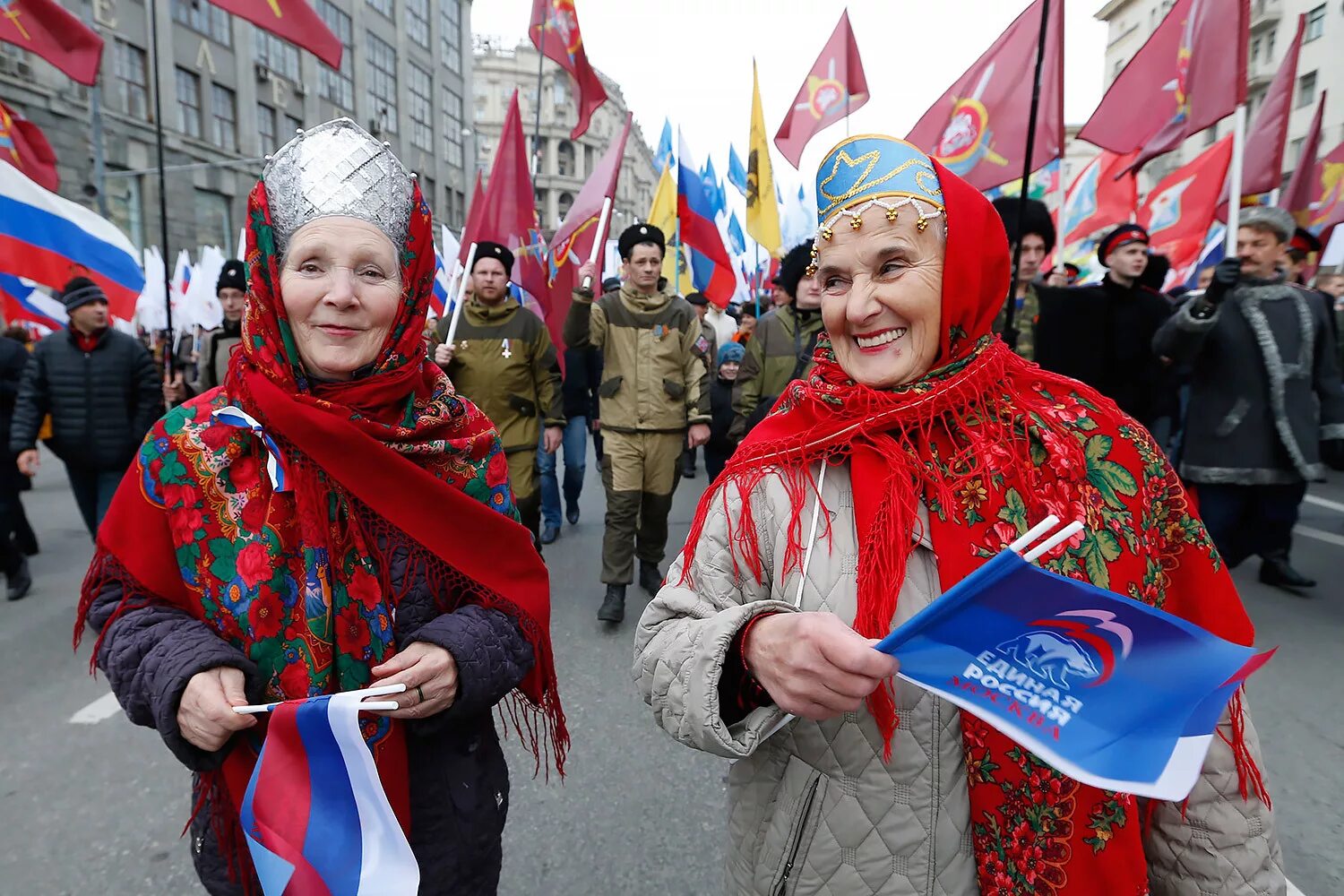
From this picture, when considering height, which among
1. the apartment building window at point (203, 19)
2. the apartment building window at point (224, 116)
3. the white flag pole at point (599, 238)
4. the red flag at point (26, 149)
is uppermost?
the apartment building window at point (203, 19)

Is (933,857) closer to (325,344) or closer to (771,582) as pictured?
(771,582)

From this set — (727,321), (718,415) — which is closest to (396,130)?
(727,321)

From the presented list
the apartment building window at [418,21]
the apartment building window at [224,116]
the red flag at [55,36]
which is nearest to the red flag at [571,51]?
the red flag at [55,36]

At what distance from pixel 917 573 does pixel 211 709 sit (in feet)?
3.75

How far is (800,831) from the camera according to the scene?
1.23 m

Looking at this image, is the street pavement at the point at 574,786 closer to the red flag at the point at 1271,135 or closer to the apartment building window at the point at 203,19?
the red flag at the point at 1271,135

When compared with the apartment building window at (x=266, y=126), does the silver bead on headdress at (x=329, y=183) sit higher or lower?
lower

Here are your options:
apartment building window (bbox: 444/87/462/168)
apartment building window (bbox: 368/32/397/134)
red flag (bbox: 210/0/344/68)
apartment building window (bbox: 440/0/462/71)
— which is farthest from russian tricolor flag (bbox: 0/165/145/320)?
apartment building window (bbox: 440/0/462/71)

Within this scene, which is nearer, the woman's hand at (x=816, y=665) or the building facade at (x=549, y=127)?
the woman's hand at (x=816, y=665)

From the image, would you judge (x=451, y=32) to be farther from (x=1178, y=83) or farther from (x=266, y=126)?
(x=1178, y=83)

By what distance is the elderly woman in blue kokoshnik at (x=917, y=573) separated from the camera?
118 centimetres

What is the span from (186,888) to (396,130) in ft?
127

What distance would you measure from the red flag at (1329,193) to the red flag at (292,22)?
7.93 meters

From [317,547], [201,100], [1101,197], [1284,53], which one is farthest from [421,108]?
[317,547]
